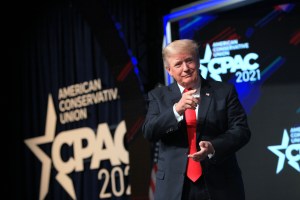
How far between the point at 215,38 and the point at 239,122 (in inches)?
76.2

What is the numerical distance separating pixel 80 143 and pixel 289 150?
2.99 meters

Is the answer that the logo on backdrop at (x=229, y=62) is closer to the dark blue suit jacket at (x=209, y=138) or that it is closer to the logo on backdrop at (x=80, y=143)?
the dark blue suit jacket at (x=209, y=138)

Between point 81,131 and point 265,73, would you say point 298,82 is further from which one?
point 81,131

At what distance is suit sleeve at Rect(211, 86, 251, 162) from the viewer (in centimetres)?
207

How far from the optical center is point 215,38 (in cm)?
402

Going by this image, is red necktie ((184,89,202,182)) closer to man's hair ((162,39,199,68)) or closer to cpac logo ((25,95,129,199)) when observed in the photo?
man's hair ((162,39,199,68))

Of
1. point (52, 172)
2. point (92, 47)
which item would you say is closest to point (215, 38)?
point (92, 47)

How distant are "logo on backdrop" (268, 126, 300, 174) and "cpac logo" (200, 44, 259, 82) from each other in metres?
0.48

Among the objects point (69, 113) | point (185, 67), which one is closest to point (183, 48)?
point (185, 67)

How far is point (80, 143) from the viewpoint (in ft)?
20.0

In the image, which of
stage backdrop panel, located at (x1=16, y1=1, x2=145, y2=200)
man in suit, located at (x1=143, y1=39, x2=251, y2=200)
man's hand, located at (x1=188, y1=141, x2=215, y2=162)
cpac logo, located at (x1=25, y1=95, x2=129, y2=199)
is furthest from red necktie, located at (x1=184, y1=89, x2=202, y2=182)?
cpac logo, located at (x1=25, y1=95, x2=129, y2=199)

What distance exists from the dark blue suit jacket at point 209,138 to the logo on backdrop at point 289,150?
5.19ft

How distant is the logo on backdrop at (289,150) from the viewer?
A: 3.65 metres

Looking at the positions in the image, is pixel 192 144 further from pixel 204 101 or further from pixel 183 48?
pixel 183 48
